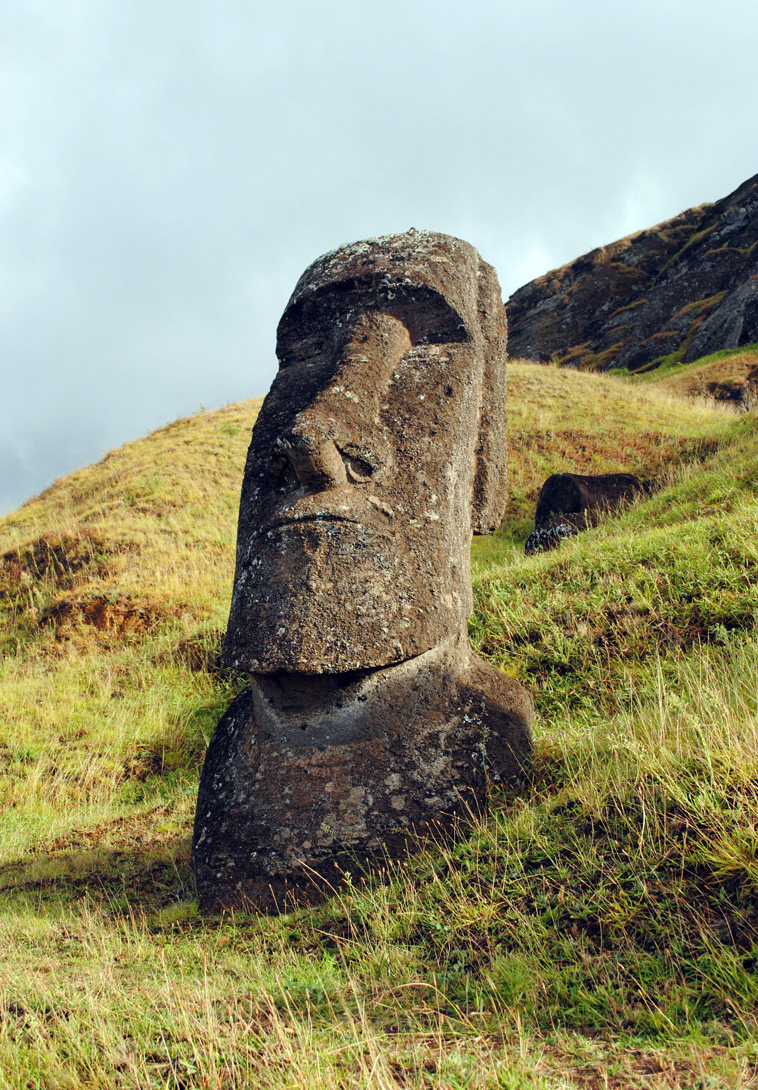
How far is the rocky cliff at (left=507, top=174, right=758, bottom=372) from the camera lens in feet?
91.8

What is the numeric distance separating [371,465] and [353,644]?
0.96 m

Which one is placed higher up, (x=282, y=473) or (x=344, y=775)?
(x=282, y=473)

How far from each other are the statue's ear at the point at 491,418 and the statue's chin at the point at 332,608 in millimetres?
1157

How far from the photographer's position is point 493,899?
298 cm

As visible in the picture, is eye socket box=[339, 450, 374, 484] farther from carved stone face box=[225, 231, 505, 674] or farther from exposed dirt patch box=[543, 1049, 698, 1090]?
exposed dirt patch box=[543, 1049, 698, 1090]

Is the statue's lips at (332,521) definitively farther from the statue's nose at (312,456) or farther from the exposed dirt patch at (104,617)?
the exposed dirt patch at (104,617)

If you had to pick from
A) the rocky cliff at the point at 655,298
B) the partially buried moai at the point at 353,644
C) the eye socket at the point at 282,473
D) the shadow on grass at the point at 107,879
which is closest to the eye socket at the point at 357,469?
the partially buried moai at the point at 353,644

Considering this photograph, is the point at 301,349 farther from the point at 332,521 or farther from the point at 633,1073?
the point at 633,1073

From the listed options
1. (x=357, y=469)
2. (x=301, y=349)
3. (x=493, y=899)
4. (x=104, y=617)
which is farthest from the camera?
(x=104, y=617)

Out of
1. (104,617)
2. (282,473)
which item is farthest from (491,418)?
(104,617)

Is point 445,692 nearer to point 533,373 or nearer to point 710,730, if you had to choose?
point 710,730

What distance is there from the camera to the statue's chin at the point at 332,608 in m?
3.50

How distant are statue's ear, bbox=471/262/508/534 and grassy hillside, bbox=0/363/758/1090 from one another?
1411 mm

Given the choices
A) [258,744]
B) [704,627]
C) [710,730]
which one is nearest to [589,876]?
[710,730]
